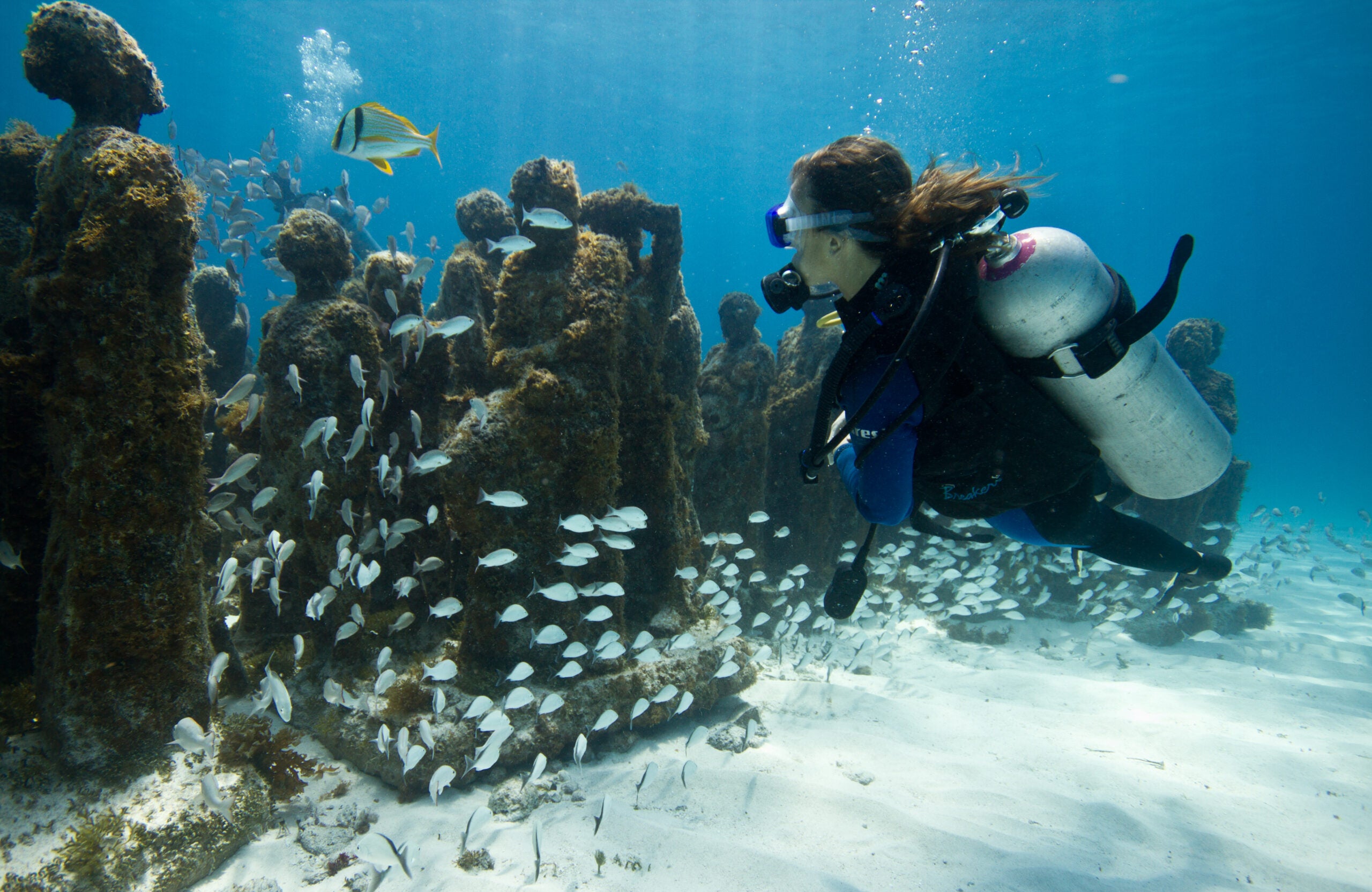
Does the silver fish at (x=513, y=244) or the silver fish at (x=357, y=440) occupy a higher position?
the silver fish at (x=513, y=244)

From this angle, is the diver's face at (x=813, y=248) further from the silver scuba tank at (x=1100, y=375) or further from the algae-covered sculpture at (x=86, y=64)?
the algae-covered sculpture at (x=86, y=64)

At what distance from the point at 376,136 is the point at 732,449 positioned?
5.87m

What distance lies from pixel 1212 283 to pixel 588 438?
5439 inches

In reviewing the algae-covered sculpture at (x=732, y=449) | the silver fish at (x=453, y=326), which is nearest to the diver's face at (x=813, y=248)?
the silver fish at (x=453, y=326)

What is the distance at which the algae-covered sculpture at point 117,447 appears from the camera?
11.2 ft

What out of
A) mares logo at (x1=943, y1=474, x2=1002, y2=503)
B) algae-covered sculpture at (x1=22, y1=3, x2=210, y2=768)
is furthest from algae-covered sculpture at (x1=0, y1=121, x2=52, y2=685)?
mares logo at (x1=943, y1=474, x2=1002, y2=503)

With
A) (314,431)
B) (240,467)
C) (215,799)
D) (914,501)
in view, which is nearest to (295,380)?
(314,431)

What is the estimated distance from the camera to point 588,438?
4.91 metres

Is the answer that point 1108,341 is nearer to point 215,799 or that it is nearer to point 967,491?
point 967,491

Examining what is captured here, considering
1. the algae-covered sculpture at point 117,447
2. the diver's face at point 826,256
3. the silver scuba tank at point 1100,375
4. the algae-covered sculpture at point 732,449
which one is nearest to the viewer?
the silver scuba tank at point 1100,375

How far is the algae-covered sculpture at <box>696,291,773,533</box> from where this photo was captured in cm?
827

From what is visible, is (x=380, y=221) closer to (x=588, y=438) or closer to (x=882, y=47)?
(x=882, y=47)

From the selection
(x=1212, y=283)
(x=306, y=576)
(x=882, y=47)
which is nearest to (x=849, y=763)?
(x=306, y=576)

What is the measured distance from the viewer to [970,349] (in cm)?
256
